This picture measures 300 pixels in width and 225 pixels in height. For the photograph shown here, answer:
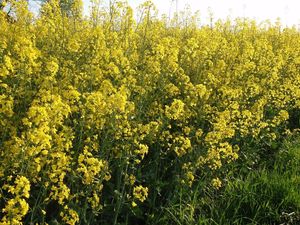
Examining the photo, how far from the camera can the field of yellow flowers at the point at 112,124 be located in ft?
8.35

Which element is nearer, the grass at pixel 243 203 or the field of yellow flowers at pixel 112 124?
the field of yellow flowers at pixel 112 124

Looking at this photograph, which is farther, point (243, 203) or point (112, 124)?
point (243, 203)

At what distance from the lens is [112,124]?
281 cm

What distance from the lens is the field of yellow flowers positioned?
100 inches

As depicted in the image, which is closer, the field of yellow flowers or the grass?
the field of yellow flowers

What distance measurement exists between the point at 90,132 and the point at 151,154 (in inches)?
36.7

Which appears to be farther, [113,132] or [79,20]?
[79,20]

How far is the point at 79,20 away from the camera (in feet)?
19.2

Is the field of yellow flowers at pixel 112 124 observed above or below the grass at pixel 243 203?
above

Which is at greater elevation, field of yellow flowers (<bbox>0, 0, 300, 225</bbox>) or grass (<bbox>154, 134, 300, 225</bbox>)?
field of yellow flowers (<bbox>0, 0, 300, 225</bbox>)

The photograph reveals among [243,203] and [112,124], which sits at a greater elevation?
[112,124]

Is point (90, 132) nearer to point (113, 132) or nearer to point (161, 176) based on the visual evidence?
point (113, 132)

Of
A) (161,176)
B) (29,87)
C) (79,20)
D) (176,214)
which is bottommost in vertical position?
(176,214)

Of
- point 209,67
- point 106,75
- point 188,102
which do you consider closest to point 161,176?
point 188,102
